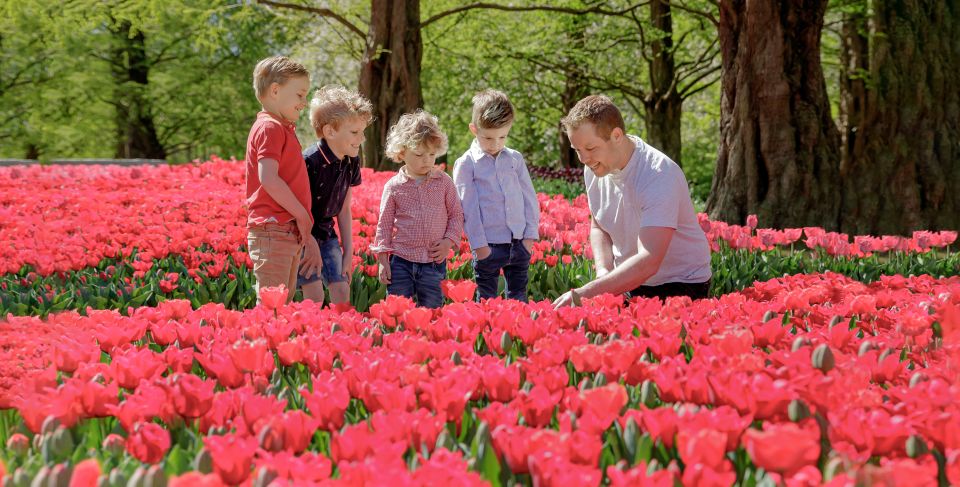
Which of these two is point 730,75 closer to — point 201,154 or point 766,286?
point 766,286

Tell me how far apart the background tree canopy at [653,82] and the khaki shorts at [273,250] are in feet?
16.3

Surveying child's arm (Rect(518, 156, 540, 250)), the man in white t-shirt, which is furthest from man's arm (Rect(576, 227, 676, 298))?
child's arm (Rect(518, 156, 540, 250))

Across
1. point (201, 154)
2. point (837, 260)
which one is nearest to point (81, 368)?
point (837, 260)

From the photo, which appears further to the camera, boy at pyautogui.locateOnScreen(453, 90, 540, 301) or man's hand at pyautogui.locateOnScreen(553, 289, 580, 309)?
boy at pyautogui.locateOnScreen(453, 90, 540, 301)

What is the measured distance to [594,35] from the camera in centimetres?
1948

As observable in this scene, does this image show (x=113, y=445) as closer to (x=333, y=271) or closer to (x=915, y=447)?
(x=915, y=447)

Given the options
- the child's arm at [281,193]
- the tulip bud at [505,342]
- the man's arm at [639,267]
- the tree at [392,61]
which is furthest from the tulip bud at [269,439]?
the tree at [392,61]

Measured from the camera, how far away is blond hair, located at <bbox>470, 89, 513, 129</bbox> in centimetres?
513

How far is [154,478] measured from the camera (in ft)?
5.13

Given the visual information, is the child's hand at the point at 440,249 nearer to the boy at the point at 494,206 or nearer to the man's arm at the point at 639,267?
the boy at the point at 494,206

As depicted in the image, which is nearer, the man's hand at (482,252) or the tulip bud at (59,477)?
the tulip bud at (59,477)

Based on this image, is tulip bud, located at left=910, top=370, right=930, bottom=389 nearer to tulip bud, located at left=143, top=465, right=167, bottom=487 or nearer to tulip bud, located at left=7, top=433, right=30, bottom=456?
tulip bud, located at left=143, top=465, right=167, bottom=487

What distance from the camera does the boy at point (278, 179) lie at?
14.8 feet

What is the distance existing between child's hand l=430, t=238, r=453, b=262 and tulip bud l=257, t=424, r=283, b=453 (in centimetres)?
338
